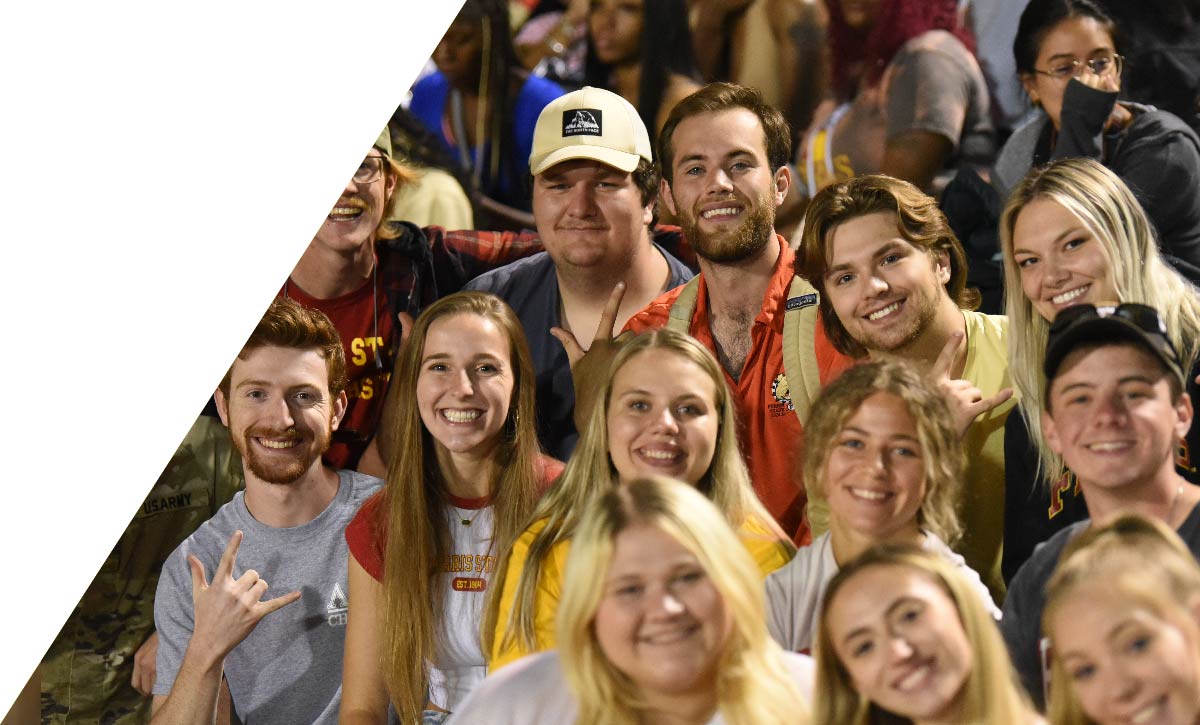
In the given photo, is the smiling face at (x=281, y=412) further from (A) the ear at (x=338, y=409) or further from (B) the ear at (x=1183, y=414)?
(B) the ear at (x=1183, y=414)

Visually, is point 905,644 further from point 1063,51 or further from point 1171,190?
point 1063,51

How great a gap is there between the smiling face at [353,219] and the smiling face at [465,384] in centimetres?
65

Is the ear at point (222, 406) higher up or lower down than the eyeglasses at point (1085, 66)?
lower down

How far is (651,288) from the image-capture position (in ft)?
10.5

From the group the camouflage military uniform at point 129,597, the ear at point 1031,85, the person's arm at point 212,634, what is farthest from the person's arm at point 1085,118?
the camouflage military uniform at point 129,597

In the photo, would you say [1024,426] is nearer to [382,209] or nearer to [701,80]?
[382,209]

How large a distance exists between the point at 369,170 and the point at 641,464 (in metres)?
1.35

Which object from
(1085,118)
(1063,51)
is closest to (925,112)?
(1063,51)

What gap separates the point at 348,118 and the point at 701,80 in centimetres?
109

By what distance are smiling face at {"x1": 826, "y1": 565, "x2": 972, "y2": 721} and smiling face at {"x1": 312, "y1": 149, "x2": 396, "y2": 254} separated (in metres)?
1.81

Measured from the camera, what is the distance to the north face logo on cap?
122 inches

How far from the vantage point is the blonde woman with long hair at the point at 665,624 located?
6.11 feet

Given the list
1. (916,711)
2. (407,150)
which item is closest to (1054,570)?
(916,711)

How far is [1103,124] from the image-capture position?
9.87ft
